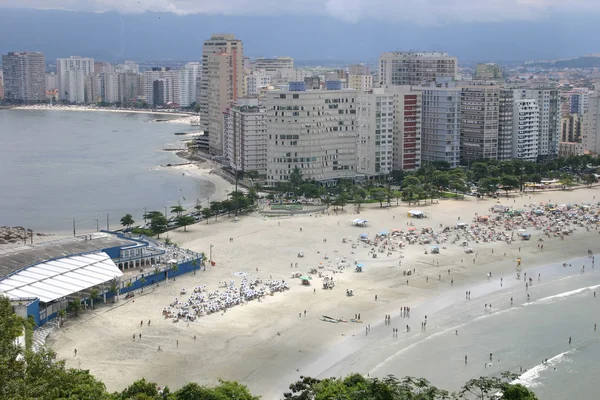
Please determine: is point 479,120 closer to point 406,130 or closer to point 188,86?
point 406,130

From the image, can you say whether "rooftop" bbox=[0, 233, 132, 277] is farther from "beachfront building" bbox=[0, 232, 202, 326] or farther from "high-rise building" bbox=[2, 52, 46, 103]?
"high-rise building" bbox=[2, 52, 46, 103]

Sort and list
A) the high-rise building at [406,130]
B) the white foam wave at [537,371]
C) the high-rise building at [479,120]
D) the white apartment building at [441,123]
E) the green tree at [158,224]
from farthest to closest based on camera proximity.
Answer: the high-rise building at [479,120] → the white apartment building at [441,123] → the high-rise building at [406,130] → the green tree at [158,224] → the white foam wave at [537,371]

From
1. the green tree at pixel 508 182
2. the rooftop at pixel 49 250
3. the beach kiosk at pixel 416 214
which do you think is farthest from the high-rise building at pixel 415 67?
the rooftop at pixel 49 250

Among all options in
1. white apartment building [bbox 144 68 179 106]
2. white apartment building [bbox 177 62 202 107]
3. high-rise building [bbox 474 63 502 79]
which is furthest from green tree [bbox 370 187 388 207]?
white apartment building [bbox 144 68 179 106]

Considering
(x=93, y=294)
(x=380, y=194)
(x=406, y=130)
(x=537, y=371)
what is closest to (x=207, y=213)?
(x=380, y=194)

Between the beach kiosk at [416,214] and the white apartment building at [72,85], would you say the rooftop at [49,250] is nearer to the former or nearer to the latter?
the beach kiosk at [416,214]

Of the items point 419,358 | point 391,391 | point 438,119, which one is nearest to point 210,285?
point 419,358
